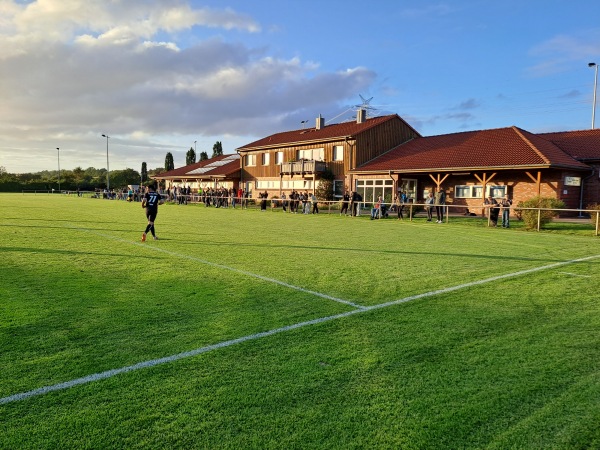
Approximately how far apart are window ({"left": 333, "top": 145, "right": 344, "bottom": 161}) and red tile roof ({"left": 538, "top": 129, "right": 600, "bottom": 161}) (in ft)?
48.5

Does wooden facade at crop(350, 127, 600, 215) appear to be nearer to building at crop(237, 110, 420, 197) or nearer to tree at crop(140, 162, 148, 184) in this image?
building at crop(237, 110, 420, 197)

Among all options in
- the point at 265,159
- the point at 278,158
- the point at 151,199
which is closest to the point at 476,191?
the point at 278,158

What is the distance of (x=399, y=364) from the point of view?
12.6 ft

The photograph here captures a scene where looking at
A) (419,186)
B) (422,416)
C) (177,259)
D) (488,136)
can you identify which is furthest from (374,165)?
(422,416)

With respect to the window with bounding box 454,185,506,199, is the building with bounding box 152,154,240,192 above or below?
above

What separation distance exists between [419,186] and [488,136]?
18.8 feet

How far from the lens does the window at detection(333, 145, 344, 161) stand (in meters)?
35.7

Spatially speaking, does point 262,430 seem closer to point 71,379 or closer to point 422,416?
point 422,416

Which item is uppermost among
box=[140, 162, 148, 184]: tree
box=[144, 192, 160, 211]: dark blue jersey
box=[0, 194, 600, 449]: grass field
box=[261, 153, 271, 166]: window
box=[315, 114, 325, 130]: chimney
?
box=[315, 114, 325, 130]: chimney

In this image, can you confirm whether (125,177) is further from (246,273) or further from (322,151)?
(246,273)

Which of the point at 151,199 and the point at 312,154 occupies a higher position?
the point at 312,154

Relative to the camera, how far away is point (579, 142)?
2759 centimetres

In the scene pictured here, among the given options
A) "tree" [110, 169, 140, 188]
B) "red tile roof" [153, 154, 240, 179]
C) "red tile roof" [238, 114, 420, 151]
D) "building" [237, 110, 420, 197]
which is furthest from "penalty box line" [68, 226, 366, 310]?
"tree" [110, 169, 140, 188]

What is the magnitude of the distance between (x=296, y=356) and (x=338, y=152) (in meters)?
33.1
